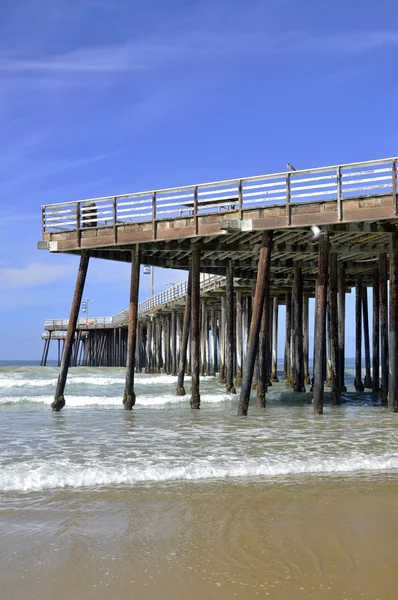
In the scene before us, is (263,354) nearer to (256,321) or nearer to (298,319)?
(256,321)

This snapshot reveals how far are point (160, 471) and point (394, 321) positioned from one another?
28.2ft

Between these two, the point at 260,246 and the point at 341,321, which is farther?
the point at 341,321

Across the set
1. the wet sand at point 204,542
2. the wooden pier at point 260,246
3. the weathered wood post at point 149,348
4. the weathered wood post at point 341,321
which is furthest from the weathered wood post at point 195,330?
the weathered wood post at point 149,348

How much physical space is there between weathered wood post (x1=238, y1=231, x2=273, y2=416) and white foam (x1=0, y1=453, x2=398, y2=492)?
5.39 metres

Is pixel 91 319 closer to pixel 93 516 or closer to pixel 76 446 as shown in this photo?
pixel 76 446

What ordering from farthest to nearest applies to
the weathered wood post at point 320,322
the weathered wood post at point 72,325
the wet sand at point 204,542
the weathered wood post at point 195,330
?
the weathered wood post at point 195,330
the weathered wood post at point 72,325
the weathered wood post at point 320,322
the wet sand at point 204,542

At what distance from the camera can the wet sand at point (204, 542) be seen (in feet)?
17.0

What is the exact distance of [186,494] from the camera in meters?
8.12

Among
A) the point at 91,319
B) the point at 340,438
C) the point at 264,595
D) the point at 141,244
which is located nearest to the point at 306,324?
the point at 141,244

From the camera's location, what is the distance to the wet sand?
518cm

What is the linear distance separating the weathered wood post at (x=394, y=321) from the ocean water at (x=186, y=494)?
2.69ft

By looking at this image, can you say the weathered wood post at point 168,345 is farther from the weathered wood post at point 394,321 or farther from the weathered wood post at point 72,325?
the weathered wood post at point 394,321

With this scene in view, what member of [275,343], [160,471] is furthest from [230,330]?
[160,471]

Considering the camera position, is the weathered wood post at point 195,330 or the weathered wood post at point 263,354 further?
the weathered wood post at point 195,330
